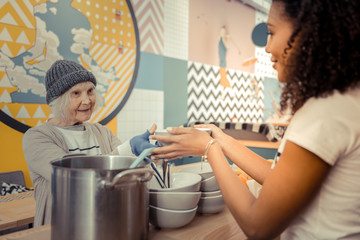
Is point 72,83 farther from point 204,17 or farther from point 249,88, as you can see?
point 249,88

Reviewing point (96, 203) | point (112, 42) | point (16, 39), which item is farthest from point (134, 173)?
point (112, 42)

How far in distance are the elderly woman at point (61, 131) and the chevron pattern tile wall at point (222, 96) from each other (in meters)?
1.92

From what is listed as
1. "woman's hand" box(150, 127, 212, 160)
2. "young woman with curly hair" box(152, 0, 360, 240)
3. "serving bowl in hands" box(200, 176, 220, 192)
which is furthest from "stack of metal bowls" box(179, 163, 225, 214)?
Answer: "young woman with curly hair" box(152, 0, 360, 240)

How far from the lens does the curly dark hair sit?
0.62m

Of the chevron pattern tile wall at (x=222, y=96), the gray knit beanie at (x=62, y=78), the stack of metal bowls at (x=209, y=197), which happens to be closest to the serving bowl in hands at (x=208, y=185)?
the stack of metal bowls at (x=209, y=197)

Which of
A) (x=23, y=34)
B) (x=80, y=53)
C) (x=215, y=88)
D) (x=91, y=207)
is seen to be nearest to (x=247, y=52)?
(x=215, y=88)

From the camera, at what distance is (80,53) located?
7.79 ft

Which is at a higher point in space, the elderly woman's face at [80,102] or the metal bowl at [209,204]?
the elderly woman's face at [80,102]

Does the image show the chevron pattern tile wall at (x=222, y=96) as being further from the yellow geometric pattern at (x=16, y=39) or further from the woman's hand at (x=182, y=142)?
the woman's hand at (x=182, y=142)

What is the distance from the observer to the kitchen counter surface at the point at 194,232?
772mm

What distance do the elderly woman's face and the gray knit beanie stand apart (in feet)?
0.14

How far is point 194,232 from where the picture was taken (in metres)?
0.82

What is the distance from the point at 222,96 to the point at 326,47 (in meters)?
3.46

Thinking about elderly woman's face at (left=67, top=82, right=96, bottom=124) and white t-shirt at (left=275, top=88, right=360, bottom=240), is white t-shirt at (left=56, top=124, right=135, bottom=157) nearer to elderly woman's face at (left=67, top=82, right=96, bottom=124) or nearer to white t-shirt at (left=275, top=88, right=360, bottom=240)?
elderly woman's face at (left=67, top=82, right=96, bottom=124)
